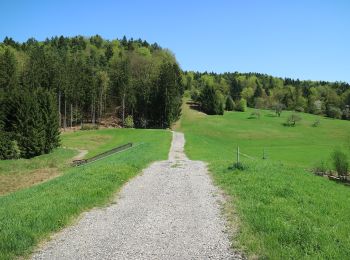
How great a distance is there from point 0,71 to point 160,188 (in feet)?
238

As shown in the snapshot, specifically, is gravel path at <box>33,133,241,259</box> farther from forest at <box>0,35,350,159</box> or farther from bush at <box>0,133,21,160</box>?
forest at <box>0,35,350,159</box>

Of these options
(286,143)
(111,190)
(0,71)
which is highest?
(0,71)

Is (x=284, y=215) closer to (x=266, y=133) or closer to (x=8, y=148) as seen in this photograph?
(x=8, y=148)

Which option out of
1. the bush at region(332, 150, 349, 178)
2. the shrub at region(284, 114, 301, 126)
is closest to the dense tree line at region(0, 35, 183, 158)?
the shrub at region(284, 114, 301, 126)

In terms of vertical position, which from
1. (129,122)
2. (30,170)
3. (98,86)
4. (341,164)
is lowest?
(341,164)

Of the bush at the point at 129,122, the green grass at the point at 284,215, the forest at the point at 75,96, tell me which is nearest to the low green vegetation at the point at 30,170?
the forest at the point at 75,96

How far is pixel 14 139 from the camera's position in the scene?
53344 millimetres

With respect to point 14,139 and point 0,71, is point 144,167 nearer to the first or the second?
point 14,139

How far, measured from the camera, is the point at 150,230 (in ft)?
37.4

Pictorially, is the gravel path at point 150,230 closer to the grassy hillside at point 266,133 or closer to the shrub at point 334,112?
the grassy hillside at point 266,133

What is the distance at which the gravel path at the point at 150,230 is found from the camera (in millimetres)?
9531

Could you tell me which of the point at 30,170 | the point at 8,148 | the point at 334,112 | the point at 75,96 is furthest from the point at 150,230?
the point at 334,112

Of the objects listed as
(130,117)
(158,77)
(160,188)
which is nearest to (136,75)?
(158,77)

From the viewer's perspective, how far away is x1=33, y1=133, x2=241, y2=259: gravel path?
9531 millimetres
